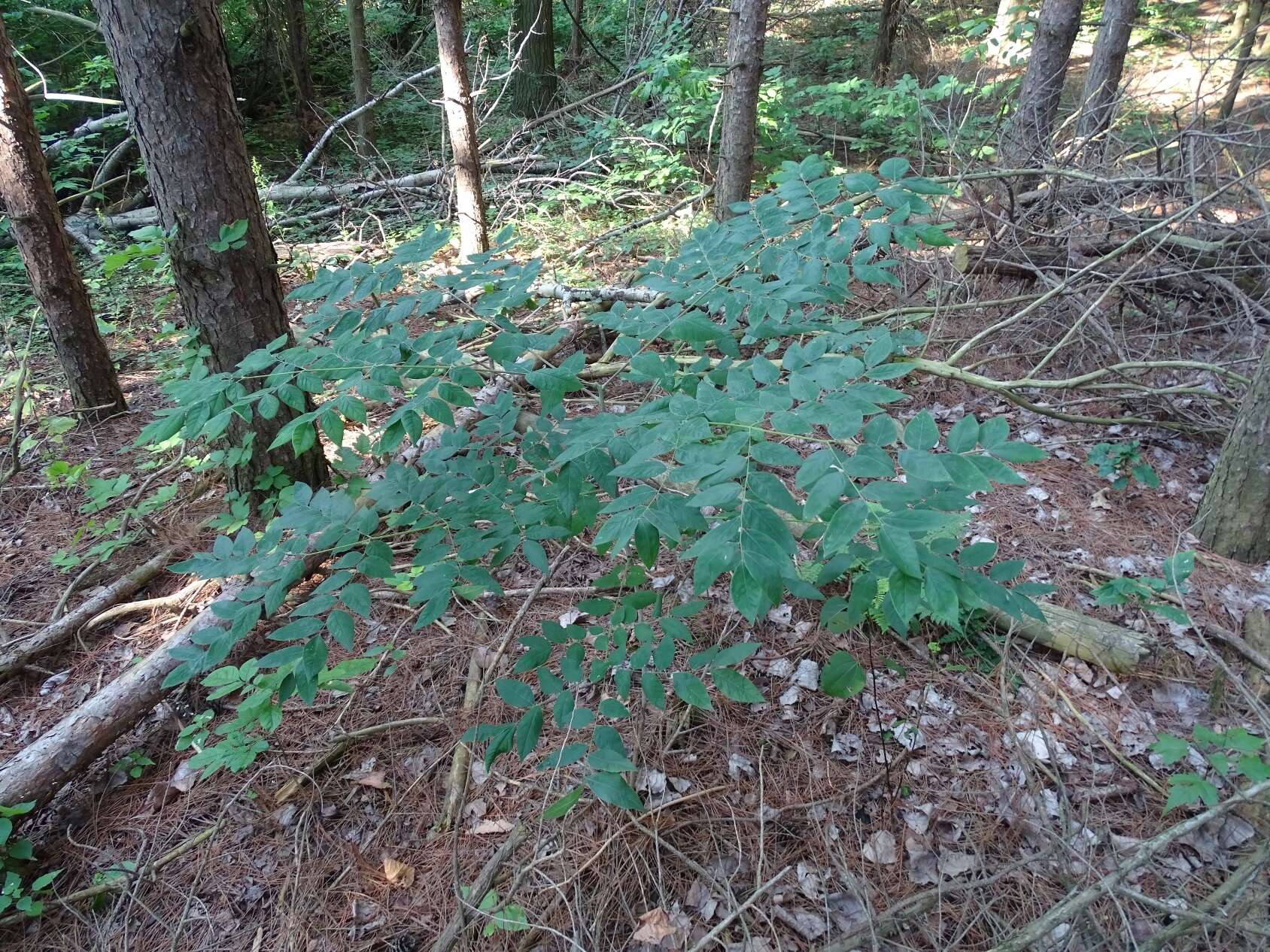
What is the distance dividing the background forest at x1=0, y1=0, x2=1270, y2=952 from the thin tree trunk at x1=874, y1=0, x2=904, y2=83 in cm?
663

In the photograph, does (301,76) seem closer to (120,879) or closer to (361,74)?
(361,74)

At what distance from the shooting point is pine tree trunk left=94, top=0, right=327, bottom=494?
2908 mm

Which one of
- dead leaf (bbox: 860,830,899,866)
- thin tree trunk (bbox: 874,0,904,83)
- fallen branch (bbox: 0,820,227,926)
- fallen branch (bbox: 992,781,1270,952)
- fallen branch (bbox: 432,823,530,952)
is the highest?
thin tree trunk (bbox: 874,0,904,83)

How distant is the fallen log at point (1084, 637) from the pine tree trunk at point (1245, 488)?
1028 millimetres

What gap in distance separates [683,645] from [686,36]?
7.75 m

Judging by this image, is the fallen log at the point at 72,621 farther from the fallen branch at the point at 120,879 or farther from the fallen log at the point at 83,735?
the fallen branch at the point at 120,879

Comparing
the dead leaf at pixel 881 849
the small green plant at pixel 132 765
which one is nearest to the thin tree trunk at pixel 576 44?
the small green plant at pixel 132 765

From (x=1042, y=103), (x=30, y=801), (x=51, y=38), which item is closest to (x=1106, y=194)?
(x=1042, y=103)

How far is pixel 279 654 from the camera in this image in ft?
5.70

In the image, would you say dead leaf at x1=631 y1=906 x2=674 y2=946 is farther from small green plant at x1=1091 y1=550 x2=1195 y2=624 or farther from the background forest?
small green plant at x1=1091 y1=550 x2=1195 y2=624

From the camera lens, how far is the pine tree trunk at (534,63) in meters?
9.73

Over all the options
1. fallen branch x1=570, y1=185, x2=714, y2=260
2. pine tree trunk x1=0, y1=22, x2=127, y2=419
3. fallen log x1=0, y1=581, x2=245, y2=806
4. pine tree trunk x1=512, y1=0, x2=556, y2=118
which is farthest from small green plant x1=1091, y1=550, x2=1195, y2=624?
pine tree trunk x1=512, y1=0, x2=556, y2=118

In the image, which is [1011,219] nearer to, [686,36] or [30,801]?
[686,36]

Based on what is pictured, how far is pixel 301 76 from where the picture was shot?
1039cm
